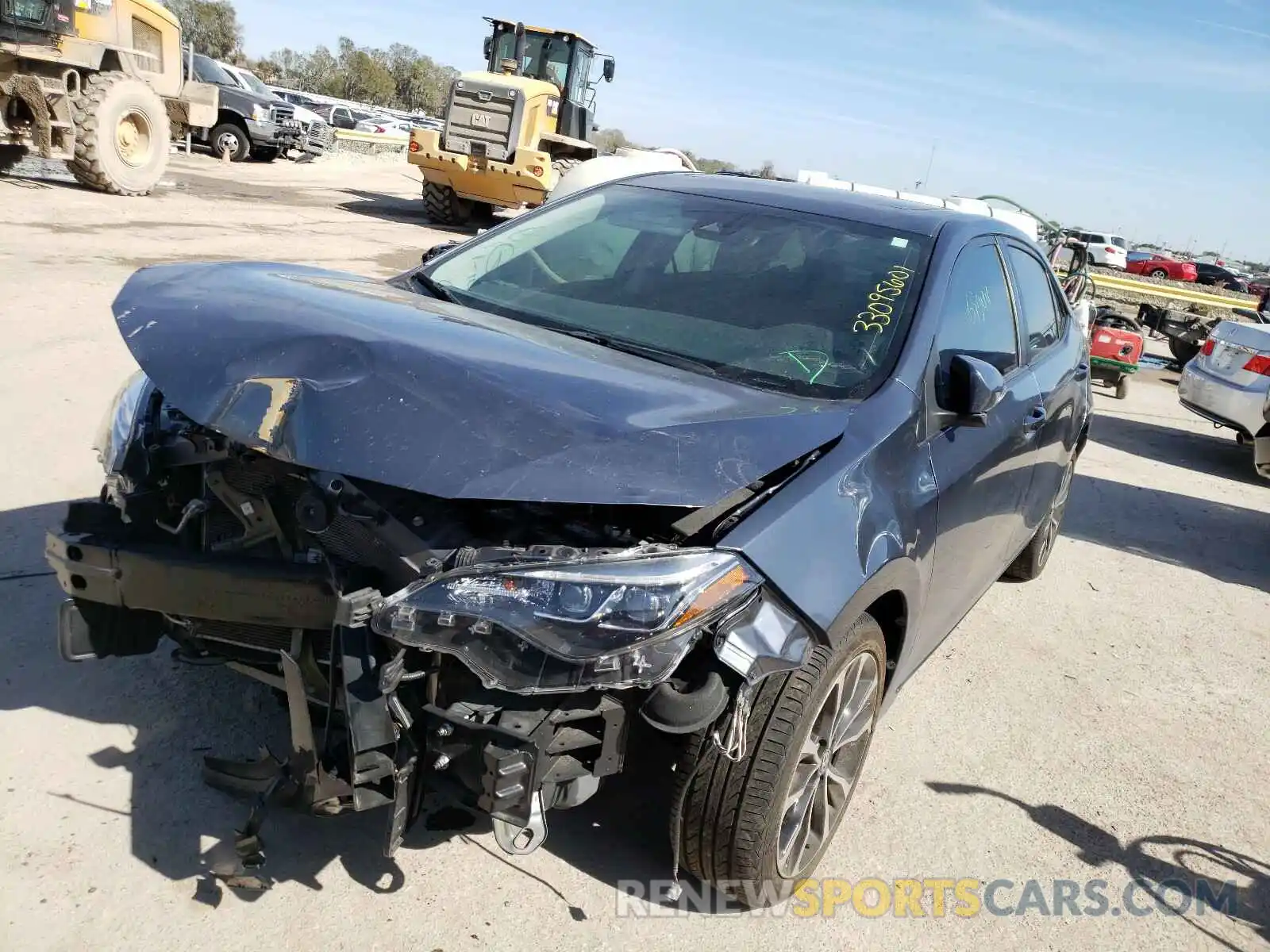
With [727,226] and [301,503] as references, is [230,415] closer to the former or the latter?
[301,503]

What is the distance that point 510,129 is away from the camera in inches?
699

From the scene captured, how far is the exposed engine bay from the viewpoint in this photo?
2074 mm

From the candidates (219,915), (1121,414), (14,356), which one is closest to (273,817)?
(219,915)

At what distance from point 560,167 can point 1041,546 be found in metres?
14.8

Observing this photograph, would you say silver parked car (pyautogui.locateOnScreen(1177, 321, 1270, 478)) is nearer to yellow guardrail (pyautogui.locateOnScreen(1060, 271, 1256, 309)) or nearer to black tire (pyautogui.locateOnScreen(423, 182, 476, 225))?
yellow guardrail (pyautogui.locateOnScreen(1060, 271, 1256, 309))

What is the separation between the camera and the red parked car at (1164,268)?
42562 millimetres

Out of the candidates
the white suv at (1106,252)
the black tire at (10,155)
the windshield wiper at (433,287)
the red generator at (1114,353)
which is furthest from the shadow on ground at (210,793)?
the white suv at (1106,252)

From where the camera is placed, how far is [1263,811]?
359 cm

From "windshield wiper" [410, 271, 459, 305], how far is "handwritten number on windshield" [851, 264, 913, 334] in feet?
4.34

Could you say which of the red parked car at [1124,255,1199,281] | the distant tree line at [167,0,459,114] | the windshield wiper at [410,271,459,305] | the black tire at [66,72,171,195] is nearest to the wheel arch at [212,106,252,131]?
the black tire at [66,72,171,195]

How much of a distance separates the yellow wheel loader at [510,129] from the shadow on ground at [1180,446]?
32.9 ft

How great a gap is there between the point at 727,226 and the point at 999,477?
1.29m

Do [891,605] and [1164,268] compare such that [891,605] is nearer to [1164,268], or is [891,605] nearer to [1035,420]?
[1035,420]

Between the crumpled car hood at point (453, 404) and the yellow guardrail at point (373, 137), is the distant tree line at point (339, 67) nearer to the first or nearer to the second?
the yellow guardrail at point (373, 137)
